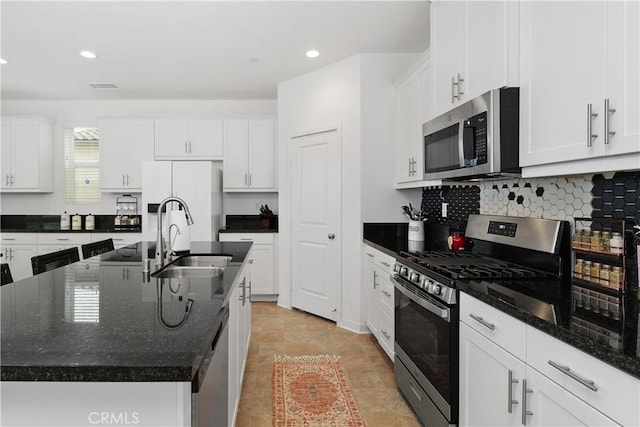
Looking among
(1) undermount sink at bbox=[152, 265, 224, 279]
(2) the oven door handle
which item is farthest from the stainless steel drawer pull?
(1) undermount sink at bbox=[152, 265, 224, 279]

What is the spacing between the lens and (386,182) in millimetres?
3553

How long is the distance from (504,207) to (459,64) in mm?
913

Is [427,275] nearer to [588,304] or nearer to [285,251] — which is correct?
[588,304]

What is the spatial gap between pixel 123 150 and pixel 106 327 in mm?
4565

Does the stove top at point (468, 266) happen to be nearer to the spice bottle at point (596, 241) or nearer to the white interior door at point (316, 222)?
the spice bottle at point (596, 241)

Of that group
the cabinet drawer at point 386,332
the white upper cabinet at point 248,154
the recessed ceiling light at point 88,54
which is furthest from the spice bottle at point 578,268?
the recessed ceiling light at point 88,54

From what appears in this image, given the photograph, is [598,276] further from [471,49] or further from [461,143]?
[471,49]

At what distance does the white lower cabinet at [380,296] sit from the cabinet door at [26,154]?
180 inches

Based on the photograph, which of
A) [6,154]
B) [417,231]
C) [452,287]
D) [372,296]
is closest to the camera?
[452,287]

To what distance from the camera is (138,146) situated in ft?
16.1

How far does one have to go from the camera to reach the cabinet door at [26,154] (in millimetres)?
4848

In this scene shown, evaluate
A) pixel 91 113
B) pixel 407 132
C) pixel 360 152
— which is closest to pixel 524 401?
pixel 407 132

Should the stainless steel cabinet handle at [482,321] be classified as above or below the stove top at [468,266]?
below

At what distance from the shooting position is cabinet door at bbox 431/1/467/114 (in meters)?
2.10
